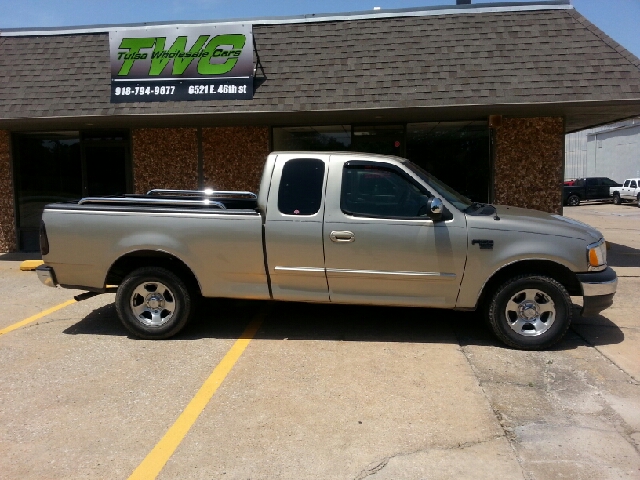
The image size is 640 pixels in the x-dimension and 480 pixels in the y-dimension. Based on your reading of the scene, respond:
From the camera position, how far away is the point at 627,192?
31.5m

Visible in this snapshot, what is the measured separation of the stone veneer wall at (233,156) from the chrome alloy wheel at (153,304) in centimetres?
518

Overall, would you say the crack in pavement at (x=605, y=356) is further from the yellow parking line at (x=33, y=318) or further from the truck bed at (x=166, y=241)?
the yellow parking line at (x=33, y=318)

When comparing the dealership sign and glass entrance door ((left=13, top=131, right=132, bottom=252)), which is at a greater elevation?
the dealership sign

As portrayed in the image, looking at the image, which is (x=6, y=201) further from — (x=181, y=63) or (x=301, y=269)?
(x=301, y=269)

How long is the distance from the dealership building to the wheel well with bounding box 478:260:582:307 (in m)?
3.82

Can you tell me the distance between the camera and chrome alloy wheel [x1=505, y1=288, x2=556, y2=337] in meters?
5.34

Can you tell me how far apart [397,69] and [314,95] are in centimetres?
145

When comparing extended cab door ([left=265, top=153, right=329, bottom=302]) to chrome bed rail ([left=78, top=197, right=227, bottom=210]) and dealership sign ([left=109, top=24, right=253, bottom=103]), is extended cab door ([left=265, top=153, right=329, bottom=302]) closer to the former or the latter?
chrome bed rail ([left=78, top=197, right=227, bottom=210])

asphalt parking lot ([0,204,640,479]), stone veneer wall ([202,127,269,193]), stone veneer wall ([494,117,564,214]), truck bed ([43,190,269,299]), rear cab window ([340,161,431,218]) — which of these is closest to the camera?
asphalt parking lot ([0,204,640,479])

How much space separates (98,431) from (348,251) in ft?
8.89

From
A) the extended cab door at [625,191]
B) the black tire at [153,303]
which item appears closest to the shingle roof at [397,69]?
the black tire at [153,303]

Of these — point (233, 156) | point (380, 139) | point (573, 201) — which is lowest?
point (573, 201)

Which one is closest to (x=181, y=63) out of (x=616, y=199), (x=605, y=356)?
(x=605, y=356)

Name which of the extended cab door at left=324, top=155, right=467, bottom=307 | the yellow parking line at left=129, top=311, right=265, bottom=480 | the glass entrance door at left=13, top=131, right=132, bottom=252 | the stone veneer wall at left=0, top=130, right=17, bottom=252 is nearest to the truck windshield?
the extended cab door at left=324, top=155, right=467, bottom=307
